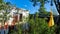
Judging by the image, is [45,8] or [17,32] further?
[45,8]

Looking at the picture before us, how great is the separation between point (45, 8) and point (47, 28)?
6.18 m

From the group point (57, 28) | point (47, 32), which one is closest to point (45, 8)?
point (57, 28)

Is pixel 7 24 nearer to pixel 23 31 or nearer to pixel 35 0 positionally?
pixel 35 0

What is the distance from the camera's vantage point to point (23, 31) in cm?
1666

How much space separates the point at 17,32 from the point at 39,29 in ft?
5.95

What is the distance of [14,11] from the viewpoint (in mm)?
29438

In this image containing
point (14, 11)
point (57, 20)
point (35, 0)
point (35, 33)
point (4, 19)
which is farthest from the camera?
point (14, 11)

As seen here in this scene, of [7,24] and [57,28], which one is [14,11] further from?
[57,28]

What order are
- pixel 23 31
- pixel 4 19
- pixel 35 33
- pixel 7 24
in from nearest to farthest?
pixel 35 33
pixel 23 31
pixel 4 19
pixel 7 24

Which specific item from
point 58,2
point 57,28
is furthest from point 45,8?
point 57,28

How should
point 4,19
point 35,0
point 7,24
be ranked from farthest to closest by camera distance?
point 7,24, point 4,19, point 35,0

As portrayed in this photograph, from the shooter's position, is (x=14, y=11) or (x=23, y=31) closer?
(x=23, y=31)

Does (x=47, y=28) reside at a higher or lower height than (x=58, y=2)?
lower

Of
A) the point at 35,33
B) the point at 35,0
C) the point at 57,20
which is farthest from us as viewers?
the point at 35,0
